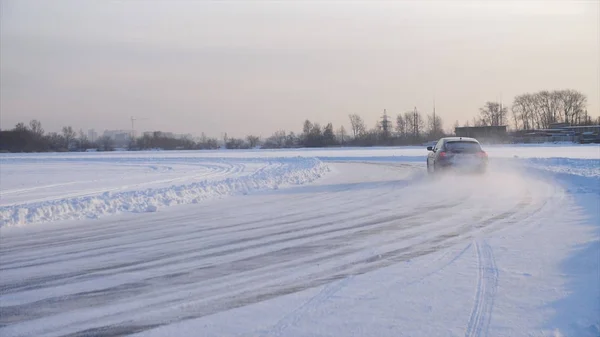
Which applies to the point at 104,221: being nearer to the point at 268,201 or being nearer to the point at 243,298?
the point at 268,201

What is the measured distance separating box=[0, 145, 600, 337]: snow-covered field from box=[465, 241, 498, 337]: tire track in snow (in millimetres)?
19

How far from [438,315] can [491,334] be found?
0.58 meters

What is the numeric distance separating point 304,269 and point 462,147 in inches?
585

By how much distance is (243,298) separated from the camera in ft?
18.8

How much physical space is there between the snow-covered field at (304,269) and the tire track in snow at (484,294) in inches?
0.7

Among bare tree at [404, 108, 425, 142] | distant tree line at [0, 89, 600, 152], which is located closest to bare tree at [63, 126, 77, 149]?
distant tree line at [0, 89, 600, 152]

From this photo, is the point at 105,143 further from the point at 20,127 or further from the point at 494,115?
the point at 494,115

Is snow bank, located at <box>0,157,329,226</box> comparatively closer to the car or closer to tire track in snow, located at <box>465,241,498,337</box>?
the car

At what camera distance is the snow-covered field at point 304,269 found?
4.99 m

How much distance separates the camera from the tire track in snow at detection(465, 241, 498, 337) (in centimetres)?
476

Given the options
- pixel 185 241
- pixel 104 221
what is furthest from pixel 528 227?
pixel 104 221

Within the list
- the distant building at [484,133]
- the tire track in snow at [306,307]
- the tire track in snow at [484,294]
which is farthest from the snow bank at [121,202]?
the distant building at [484,133]

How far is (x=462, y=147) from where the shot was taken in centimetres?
2031

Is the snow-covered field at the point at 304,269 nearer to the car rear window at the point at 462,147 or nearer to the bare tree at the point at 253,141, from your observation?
the car rear window at the point at 462,147
